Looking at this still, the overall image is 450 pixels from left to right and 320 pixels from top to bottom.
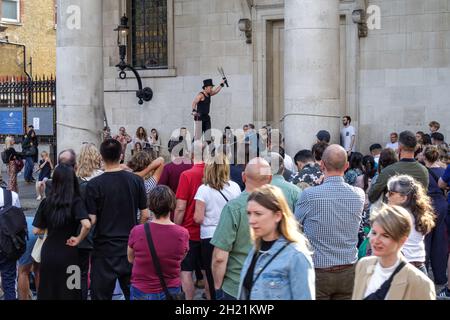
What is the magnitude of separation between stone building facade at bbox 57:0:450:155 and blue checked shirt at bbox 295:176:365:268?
6823mm

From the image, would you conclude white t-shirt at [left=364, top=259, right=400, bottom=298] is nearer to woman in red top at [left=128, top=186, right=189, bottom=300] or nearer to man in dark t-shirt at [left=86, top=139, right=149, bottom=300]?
woman in red top at [left=128, top=186, right=189, bottom=300]

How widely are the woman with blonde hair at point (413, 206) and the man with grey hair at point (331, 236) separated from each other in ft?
1.96

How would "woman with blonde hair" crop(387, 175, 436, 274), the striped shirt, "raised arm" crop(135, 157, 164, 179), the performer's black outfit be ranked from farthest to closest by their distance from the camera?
the performer's black outfit → the striped shirt → "raised arm" crop(135, 157, 164, 179) → "woman with blonde hair" crop(387, 175, 436, 274)

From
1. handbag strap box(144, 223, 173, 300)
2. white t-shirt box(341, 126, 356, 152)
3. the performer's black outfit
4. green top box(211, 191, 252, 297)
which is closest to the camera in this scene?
green top box(211, 191, 252, 297)

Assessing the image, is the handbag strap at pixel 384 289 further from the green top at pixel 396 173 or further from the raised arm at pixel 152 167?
the raised arm at pixel 152 167

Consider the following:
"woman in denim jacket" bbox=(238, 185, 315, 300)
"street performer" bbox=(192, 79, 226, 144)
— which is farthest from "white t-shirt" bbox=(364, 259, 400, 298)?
"street performer" bbox=(192, 79, 226, 144)

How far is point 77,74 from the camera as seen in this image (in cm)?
1581

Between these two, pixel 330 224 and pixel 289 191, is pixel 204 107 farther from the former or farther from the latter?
pixel 330 224

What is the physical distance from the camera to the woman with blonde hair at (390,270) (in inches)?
182

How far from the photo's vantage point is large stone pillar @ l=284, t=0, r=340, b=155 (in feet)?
44.1

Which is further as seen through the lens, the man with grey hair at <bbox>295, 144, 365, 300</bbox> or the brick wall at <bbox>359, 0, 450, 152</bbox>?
the brick wall at <bbox>359, 0, 450, 152</bbox>

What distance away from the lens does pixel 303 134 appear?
1353cm
